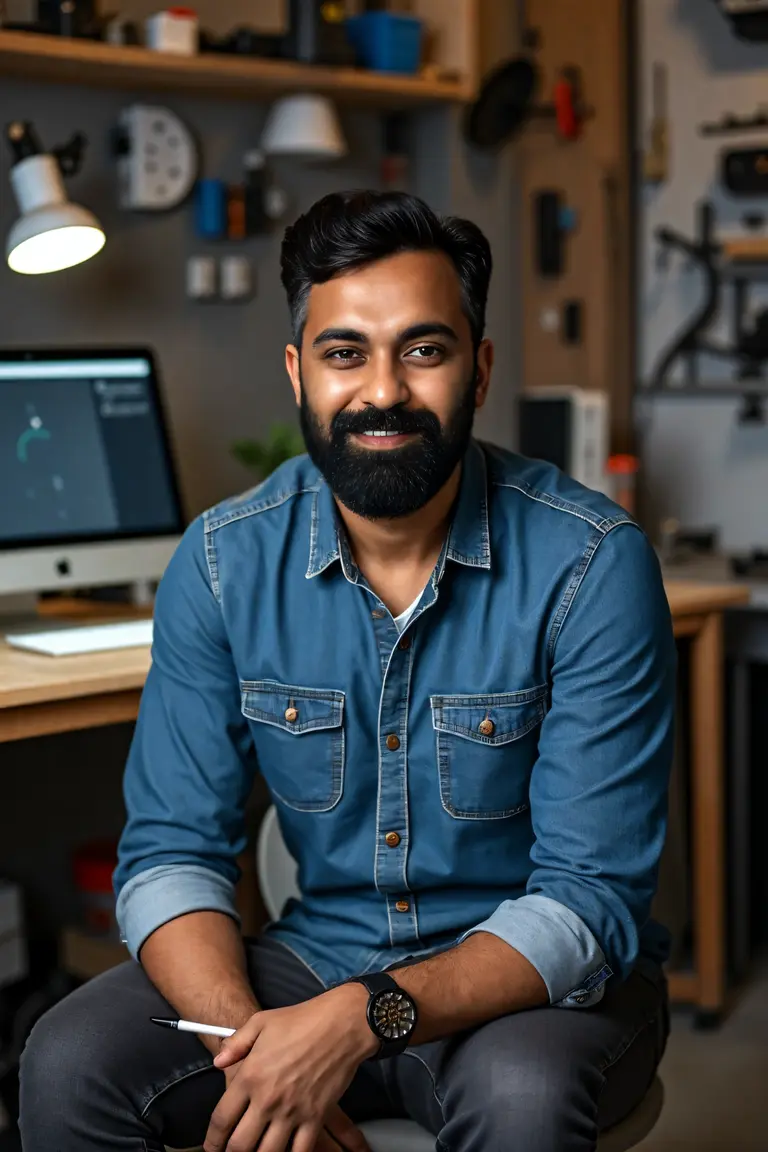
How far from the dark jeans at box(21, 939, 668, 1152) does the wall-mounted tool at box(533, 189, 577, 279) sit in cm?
222

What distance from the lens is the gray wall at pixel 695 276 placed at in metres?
3.57

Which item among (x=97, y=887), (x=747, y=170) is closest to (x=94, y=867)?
(x=97, y=887)

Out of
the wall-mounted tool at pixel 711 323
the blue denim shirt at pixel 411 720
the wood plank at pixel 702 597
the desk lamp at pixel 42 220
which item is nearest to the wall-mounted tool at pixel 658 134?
the wall-mounted tool at pixel 711 323

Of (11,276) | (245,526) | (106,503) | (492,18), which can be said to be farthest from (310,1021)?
(492,18)

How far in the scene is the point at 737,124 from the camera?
11.6 ft

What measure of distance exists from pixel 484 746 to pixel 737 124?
2.45 metres

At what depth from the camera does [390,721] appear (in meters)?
1.58

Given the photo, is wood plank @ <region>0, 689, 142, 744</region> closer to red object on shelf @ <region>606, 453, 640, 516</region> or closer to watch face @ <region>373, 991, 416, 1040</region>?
watch face @ <region>373, 991, 416, 1040</region>

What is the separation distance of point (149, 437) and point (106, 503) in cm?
15

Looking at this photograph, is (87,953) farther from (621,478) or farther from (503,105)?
(503,105)

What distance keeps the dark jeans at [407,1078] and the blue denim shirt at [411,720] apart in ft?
0.27

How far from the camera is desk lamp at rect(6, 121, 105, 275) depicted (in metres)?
2.33

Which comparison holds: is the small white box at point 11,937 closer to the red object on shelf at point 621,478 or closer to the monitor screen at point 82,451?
the monitor screen at point 82,451

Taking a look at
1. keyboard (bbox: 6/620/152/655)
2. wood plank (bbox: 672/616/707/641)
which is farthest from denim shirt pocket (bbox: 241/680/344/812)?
wood plank (bbox: 672/616/707/641)
